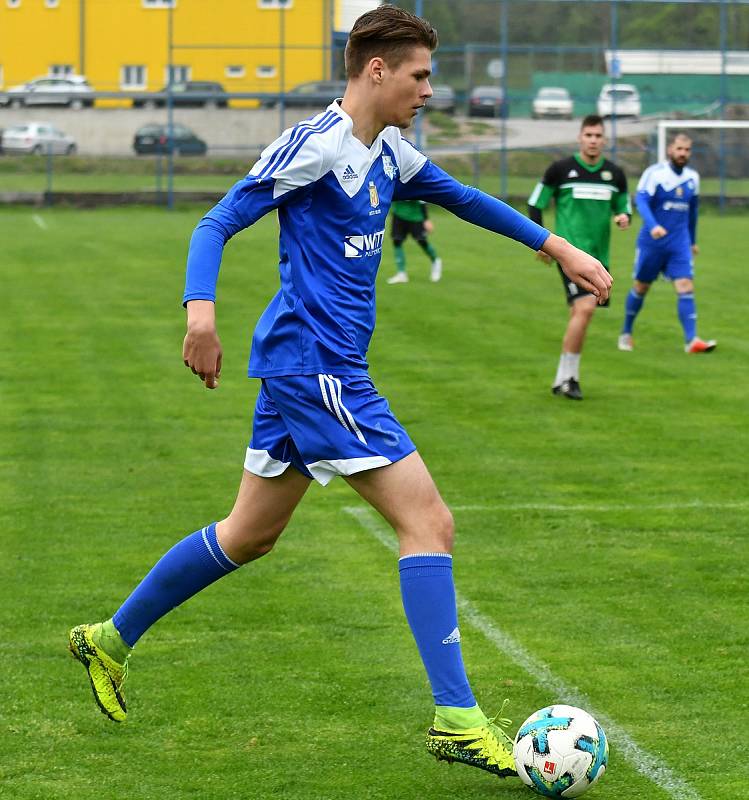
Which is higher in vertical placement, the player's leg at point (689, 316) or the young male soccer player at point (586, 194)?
the young male soccer player at point (586, 194)

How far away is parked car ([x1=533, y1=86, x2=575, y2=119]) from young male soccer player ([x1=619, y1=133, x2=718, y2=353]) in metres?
26.6

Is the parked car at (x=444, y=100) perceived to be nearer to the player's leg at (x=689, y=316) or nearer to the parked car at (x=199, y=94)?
the parked car at (x=199, y=94)

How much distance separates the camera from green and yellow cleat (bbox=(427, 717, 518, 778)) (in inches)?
180

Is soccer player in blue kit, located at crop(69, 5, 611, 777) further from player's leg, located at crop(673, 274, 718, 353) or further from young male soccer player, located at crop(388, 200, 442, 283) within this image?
young male soccer player, located at crop(388, 200, 442, 283)

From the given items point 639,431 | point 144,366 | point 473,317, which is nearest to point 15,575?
point 639,431

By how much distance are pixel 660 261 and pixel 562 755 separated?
11905 mm

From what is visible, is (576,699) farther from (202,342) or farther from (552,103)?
Result: (552,103)

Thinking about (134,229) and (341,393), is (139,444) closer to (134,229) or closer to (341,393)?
(341,393)

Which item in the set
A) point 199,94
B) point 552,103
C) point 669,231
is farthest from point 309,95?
point 669,231

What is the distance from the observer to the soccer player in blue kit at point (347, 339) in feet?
15.2

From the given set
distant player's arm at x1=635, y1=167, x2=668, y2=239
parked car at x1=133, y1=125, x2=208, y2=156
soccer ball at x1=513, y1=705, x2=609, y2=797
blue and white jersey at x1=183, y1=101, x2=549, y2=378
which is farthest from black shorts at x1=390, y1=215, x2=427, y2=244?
parked car at x1=133, y1=125, x2=208, y2=156

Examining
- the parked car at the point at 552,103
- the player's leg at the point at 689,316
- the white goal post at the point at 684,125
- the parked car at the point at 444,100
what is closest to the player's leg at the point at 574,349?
the player's leg at the point at 689,316

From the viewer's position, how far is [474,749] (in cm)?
Result: 457

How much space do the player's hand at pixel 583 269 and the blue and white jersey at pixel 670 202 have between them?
10.7m
